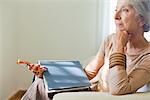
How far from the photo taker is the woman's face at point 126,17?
1.36 meters

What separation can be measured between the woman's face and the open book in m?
0.33

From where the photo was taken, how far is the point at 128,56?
1440mm

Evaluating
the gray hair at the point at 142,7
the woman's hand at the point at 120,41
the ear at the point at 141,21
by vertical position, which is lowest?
the woman's hand at the point at 120,41

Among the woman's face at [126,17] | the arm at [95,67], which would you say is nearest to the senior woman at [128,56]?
the woman's face at [126,17]

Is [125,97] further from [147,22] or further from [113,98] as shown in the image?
[147,22]

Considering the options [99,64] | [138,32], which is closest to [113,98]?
[138,32]

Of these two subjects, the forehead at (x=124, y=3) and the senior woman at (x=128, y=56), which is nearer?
the senior woman at (x=128, y=56)

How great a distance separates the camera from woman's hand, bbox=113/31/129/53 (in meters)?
1.33

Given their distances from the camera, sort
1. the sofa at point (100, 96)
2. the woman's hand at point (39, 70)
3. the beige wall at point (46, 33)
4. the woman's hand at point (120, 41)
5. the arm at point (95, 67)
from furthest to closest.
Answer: the beige wall at point (46, 33) → the arm at point (95, 67) → the woman's hand at point (39, 70) → the woman's hand at point (120, 41) → the sofa at point (100, 96)

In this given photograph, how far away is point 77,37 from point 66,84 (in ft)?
4.36

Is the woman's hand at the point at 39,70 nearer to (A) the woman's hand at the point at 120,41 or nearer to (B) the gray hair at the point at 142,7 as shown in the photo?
(A) the woman's hand at the point at 120,41

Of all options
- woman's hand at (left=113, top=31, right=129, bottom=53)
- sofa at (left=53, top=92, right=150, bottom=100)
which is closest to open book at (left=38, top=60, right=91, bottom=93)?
sofa at (left=53, top=92, right=150, bottom=100)

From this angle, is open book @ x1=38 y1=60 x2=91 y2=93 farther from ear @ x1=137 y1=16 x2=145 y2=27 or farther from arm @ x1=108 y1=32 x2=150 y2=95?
ear @ x1=137 y1=16 x2=145 y2=27

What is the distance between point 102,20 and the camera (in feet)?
8.73
